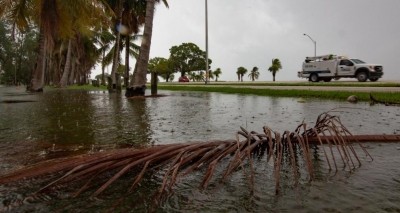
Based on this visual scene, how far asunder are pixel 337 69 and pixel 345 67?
788 mm

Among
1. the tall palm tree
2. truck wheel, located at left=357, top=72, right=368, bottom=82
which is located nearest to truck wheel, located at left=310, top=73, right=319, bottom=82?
truck wheel, located at left=357, top=72, right=368, bottom=82

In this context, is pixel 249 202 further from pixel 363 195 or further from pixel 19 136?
pixel 19 136

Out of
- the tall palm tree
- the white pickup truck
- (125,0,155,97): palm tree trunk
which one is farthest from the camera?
the white pickup truck

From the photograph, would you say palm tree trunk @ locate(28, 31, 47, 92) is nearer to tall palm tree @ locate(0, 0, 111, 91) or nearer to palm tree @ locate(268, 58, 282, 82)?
tall palm tree @ locate(0, 0, 111, 91)

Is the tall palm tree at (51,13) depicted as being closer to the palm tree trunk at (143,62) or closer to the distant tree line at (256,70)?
the palm tree trunk at (143,62)

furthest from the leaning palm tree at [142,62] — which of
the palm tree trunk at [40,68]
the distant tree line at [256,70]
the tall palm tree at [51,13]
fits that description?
the distant tree line at [256,70]

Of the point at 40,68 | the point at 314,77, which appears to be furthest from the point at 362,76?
the point at 40,68

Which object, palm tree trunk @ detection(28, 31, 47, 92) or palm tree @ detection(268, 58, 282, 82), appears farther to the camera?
palm tree @ detection(268, 58, 282, 82)

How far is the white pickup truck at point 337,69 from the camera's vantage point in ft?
76.8

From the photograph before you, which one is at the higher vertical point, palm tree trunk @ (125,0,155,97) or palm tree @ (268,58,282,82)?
palm tree @ (268,58,282,82)

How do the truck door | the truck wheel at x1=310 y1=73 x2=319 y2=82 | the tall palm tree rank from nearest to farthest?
the tall palm tree
the truck door
the truck wheel at x1=310 y1=73 x2=319 y2=82

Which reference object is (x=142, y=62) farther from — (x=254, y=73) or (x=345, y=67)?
(x=254, y=73)

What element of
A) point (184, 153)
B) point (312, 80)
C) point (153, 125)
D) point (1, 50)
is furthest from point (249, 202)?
point (1, 50)

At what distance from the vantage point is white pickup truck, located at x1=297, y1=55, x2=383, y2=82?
2340 centimetres
